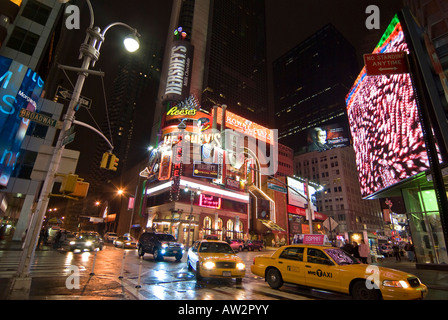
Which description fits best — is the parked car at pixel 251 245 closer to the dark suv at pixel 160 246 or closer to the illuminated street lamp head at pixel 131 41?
the dark suv at pixel 160 246

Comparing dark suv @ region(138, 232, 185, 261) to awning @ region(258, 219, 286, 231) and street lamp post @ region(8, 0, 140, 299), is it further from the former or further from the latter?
awning @ region(258, 219, 286, 231)

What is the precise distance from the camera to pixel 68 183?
301 inches

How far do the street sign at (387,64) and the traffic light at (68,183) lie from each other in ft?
35.7

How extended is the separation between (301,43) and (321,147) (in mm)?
146933

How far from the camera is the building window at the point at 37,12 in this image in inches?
1320

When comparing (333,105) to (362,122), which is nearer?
(362,122)

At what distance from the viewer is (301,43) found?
19688 centimetres

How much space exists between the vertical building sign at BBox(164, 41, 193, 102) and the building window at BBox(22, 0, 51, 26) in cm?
2780

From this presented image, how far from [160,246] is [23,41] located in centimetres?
3513

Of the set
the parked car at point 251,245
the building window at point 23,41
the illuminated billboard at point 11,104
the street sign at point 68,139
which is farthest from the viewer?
the parked car at point 251,245

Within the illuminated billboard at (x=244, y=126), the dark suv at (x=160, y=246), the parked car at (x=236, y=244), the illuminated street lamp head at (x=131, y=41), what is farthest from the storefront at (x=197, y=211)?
the illuminated street lamp head at (x=131, y=41)
